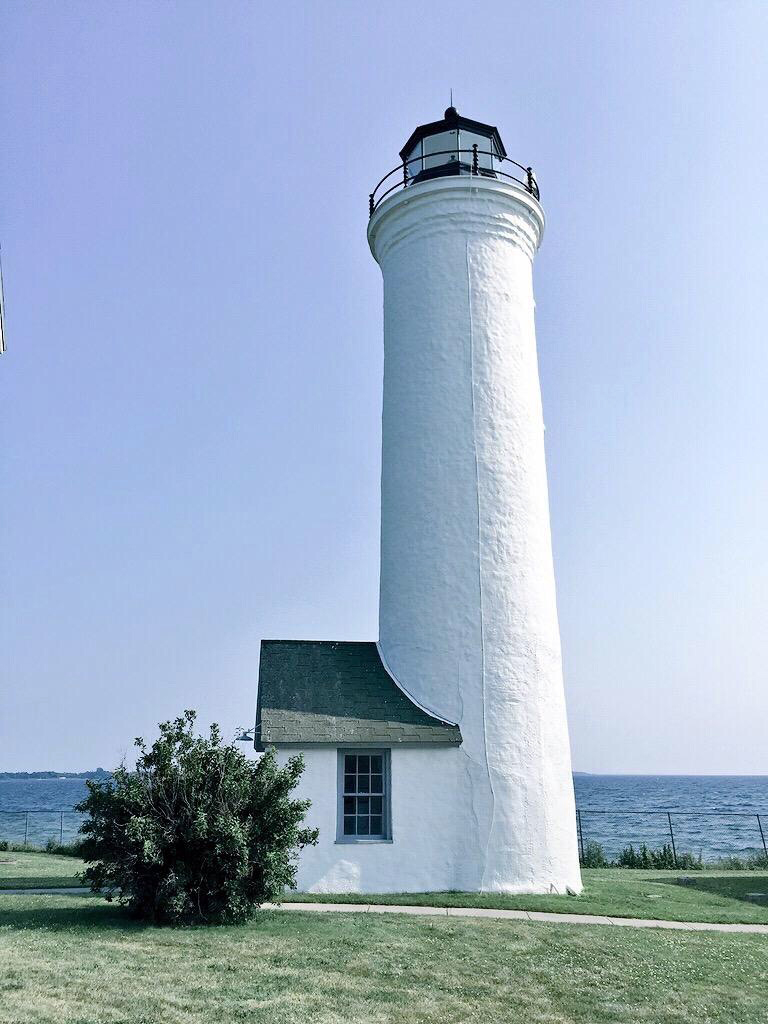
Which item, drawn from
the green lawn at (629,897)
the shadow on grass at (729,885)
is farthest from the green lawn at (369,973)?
the shadow on grass at (729,885)

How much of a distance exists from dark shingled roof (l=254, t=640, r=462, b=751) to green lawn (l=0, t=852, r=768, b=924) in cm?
242

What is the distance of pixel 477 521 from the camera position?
52.0ft

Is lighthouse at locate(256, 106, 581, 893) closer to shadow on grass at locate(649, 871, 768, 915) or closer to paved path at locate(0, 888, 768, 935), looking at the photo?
paved path at locate(0, 888, 768, 935)

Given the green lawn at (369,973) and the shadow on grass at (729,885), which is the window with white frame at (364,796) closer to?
the green lawn at (369,973)

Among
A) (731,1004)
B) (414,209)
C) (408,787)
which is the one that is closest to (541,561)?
(408,787)

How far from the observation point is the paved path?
11.4m

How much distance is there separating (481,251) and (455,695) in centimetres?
874

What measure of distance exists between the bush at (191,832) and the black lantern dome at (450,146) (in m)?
13.0

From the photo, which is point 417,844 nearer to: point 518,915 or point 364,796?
point 364,796

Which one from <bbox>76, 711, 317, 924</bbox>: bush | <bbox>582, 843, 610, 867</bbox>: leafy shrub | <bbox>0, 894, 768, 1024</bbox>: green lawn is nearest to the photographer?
<bbox>0, 894, 768, 1024</bbox>: green lawn

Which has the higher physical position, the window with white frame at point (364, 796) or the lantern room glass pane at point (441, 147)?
the lantern room glass pane at point (441, 147)

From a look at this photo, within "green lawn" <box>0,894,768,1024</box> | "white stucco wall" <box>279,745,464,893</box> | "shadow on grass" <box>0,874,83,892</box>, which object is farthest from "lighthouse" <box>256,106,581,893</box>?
"shadow on grass" <box>0,874,83,892</box>

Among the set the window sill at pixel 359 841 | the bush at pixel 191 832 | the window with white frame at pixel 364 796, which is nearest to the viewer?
the bush at pixel 191 832

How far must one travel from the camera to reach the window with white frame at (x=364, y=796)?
45.9 feet
